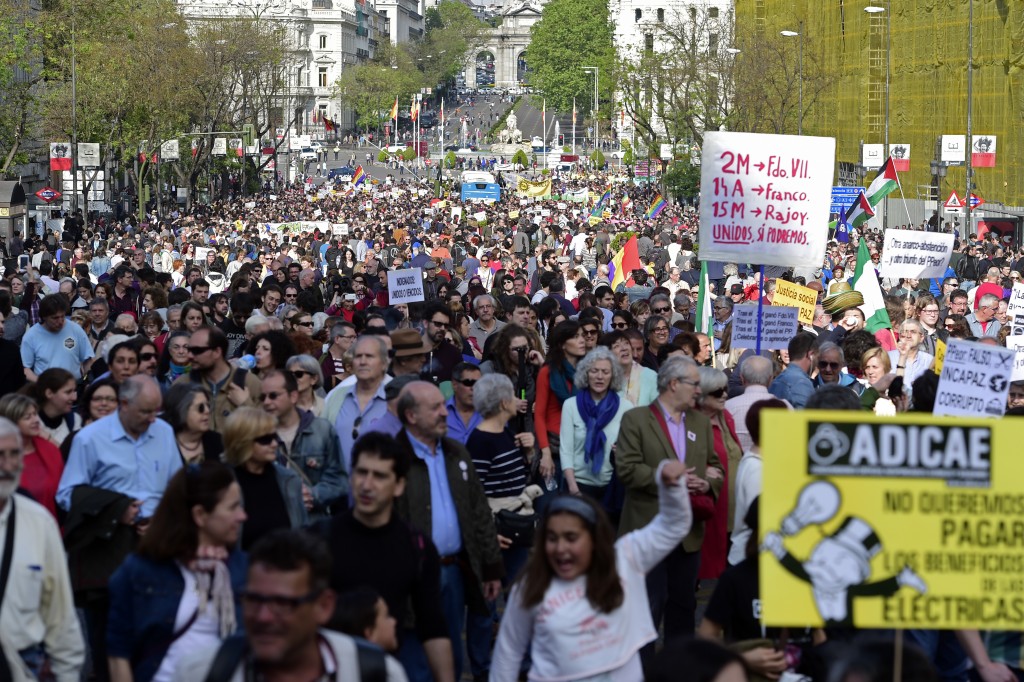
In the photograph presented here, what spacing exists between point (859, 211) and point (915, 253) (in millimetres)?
9635

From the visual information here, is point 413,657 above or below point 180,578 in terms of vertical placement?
below

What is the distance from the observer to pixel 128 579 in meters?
5.39

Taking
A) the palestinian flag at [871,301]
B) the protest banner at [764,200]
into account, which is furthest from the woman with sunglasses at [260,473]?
the palestinian flag at [871,301]

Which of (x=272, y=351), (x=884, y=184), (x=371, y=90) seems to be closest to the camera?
(x=272, y=351)

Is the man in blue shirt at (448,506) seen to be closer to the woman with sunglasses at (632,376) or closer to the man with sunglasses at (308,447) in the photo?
the man with sunglasses at (308,447)

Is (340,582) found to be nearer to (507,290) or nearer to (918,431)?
(918,431)

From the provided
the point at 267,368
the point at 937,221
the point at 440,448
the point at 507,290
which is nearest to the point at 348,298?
the point at 507,290

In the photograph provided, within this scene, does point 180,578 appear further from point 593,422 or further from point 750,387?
point 750,387

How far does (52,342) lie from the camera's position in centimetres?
1196

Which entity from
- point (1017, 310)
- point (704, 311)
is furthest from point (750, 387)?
point (704, 311)

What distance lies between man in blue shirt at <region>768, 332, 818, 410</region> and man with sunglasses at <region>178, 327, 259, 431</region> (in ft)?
8.78

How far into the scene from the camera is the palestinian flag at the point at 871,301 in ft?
51.4

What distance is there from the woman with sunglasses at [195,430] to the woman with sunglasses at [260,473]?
0.91 meters

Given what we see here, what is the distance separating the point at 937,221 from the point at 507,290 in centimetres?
2132
